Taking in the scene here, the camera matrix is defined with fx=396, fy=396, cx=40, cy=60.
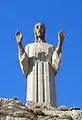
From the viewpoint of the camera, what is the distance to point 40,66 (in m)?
17.9

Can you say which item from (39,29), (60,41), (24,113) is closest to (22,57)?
(60,41)

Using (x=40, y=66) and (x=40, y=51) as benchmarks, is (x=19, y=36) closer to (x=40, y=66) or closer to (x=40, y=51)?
(x=40, y=51)

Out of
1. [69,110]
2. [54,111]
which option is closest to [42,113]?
[54,111]

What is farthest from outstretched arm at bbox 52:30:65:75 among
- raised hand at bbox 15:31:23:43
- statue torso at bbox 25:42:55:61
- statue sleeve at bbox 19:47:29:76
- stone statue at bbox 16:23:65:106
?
raised hand at bbox 15:31:23:43

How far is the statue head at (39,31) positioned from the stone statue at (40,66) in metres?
0.49

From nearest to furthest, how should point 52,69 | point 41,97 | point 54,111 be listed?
1. point 54,111
2. point 41,97
3. point 52,69

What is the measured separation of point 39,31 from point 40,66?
2151 millimetres

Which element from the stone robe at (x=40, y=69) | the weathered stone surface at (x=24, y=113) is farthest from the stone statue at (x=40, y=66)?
the weathered stone surface at (x=24, y=113)

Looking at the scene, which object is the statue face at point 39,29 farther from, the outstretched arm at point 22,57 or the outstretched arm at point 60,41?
the outstretched arm at point 22,57

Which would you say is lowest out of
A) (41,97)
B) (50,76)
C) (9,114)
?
(9,114)

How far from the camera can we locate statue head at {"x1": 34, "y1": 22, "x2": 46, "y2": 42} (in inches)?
757

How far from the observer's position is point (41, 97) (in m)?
17.0

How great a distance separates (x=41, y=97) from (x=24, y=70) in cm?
172

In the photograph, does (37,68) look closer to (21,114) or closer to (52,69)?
(52,69)
